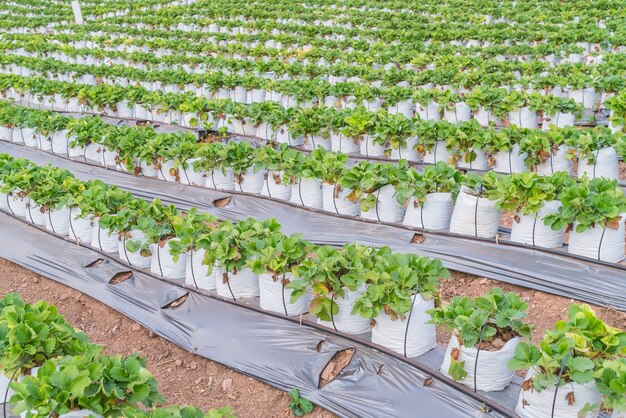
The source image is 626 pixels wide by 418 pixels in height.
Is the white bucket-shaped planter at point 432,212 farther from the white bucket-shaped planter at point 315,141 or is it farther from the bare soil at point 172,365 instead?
the white bucket-shaped planter at point 315,141

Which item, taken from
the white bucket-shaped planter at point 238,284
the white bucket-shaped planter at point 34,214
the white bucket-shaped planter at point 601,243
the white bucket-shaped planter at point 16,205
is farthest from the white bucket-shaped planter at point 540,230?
the white bucket-shaped planter at point 16,205

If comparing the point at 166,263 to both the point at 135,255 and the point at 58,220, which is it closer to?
the point at 135,255

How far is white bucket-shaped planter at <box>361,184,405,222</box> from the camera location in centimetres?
725

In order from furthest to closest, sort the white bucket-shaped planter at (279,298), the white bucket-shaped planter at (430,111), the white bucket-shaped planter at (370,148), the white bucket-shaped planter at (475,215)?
the white bucket-shaped planter at (430,111), the white bucket-shaped planter at (370,148), the white bucket-shaped planter at (475,215), the white bucket-shaped planter at (279,298)

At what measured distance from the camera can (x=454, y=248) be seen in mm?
6785

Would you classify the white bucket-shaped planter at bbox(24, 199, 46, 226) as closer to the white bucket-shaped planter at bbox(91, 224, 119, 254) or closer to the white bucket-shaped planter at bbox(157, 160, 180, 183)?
the white bucket-shaped planter at bbox(91, 224, 119, 254)

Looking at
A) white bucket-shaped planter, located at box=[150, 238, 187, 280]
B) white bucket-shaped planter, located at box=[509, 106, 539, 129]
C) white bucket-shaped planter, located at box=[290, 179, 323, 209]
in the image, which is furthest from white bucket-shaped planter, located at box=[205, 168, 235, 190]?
white bucket-shaped planter, located at box=[509, 106, 539, 129]

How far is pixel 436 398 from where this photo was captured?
466 centimetres

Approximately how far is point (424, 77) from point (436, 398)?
9.17 m

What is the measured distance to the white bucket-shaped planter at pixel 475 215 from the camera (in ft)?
21.7

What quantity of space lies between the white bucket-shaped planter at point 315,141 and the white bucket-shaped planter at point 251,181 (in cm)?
184

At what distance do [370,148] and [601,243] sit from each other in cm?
452

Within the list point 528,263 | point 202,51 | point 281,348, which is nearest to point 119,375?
point 281,348

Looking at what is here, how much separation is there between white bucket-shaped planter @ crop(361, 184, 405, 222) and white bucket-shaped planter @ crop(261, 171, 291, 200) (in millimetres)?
1463
